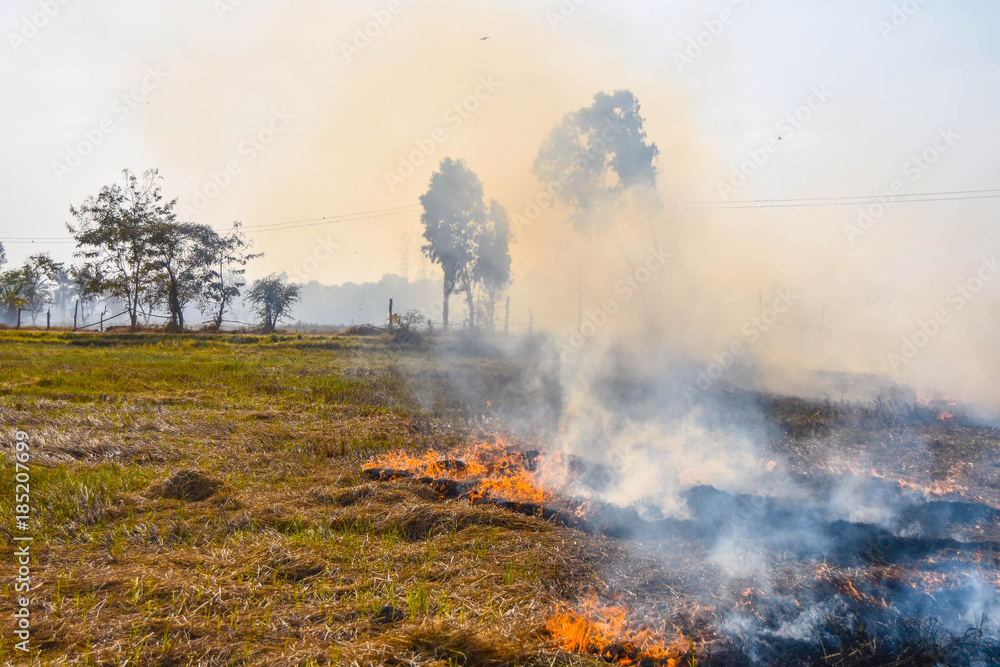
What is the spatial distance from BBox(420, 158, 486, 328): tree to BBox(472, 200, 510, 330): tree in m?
0.95

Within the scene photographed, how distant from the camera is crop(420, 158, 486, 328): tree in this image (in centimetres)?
4228

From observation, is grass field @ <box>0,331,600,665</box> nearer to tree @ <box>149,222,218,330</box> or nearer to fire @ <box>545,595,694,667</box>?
fire @ <box>545,595,694,667</box>

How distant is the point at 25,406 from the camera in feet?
31.2

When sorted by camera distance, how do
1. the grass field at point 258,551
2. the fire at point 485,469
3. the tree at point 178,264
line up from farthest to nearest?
the tree at point 178,264
the fire at point 485,469
the grass field at point 258,551

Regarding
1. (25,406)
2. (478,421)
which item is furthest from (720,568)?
(25,406)

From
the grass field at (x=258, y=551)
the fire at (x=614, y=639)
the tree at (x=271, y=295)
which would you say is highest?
the tree at (x=271, y=295)

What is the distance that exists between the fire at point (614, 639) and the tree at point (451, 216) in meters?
38.5

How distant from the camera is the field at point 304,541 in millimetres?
3418

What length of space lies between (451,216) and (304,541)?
130ft

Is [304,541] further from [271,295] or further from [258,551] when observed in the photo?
[271,295]

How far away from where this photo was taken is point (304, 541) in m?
4.88

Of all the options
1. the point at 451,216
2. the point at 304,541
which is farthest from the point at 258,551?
the point at 451,216

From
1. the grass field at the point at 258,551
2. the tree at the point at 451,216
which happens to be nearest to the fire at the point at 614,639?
the grass field at the point at 258,551

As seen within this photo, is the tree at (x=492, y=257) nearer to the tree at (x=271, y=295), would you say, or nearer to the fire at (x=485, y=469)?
the tree at (x=271, y=295)
